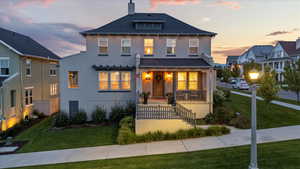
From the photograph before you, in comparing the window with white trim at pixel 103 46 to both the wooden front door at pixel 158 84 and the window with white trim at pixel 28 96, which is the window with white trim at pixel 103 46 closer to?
the wooden front door at pixel 158 84

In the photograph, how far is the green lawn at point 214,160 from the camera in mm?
6312

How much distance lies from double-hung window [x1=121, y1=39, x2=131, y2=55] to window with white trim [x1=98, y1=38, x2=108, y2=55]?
1432 mm

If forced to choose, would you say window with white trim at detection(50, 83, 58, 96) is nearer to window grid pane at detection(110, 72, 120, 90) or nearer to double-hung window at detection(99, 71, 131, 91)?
double-hung window at detection(99, 71, 131, 91)

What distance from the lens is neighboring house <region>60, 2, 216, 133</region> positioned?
15266mm

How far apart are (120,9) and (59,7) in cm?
692

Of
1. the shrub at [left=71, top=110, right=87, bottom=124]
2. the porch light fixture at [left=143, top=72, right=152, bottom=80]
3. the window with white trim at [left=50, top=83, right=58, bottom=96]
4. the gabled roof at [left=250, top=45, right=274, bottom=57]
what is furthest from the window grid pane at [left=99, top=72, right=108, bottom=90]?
the gabled roof at [left=250, top=45, right=274, bottom=57]

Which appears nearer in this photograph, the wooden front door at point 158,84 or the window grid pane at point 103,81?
the window grid pane at point 103,81

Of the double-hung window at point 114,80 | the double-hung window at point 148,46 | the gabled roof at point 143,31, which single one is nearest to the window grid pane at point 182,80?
the double-hung window at point 148,46

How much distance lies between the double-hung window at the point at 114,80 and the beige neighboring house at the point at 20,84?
27.4 feet

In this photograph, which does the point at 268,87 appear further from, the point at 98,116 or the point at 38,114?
the point at 38,114

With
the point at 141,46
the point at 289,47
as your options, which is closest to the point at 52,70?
the point at 141,46

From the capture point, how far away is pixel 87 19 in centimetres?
2277

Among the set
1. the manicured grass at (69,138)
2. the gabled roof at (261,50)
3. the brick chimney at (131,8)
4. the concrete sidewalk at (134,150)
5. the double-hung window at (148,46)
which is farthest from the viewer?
the gabled roof at (261,50)

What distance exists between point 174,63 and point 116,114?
6.56m
